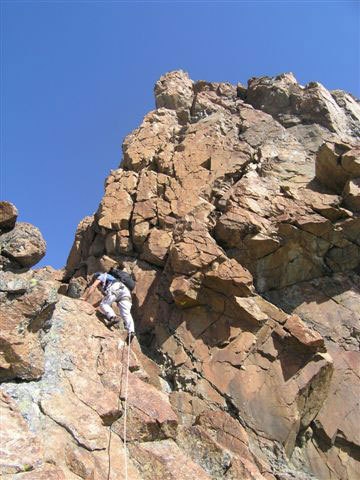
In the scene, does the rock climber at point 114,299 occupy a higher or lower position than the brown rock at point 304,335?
lower

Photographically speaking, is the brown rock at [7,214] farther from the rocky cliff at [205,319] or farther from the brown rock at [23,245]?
the brown rock at [23,245]

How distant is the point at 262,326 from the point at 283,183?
10819mm

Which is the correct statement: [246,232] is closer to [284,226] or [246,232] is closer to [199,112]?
[284,226]

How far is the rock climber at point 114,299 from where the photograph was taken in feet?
55.9

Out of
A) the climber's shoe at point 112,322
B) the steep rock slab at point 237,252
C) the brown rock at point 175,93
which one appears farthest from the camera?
the brown rock at point 175,93

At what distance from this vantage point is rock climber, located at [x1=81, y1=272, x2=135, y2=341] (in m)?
17.0

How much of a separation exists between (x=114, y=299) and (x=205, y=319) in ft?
13.9

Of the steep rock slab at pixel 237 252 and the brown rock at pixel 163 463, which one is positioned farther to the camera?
the steep rock slab at pixel 237 252

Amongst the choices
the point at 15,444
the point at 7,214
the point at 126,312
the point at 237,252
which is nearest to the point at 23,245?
the point at 7,214

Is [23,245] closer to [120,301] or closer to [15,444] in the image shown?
[120,301]

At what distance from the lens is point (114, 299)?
17594 mm

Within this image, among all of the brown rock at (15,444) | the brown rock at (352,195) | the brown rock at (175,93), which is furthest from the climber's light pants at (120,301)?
the brown rock at (175,93)

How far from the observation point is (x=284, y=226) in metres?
21.8

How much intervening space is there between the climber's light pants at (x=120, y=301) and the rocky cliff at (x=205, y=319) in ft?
2.70
